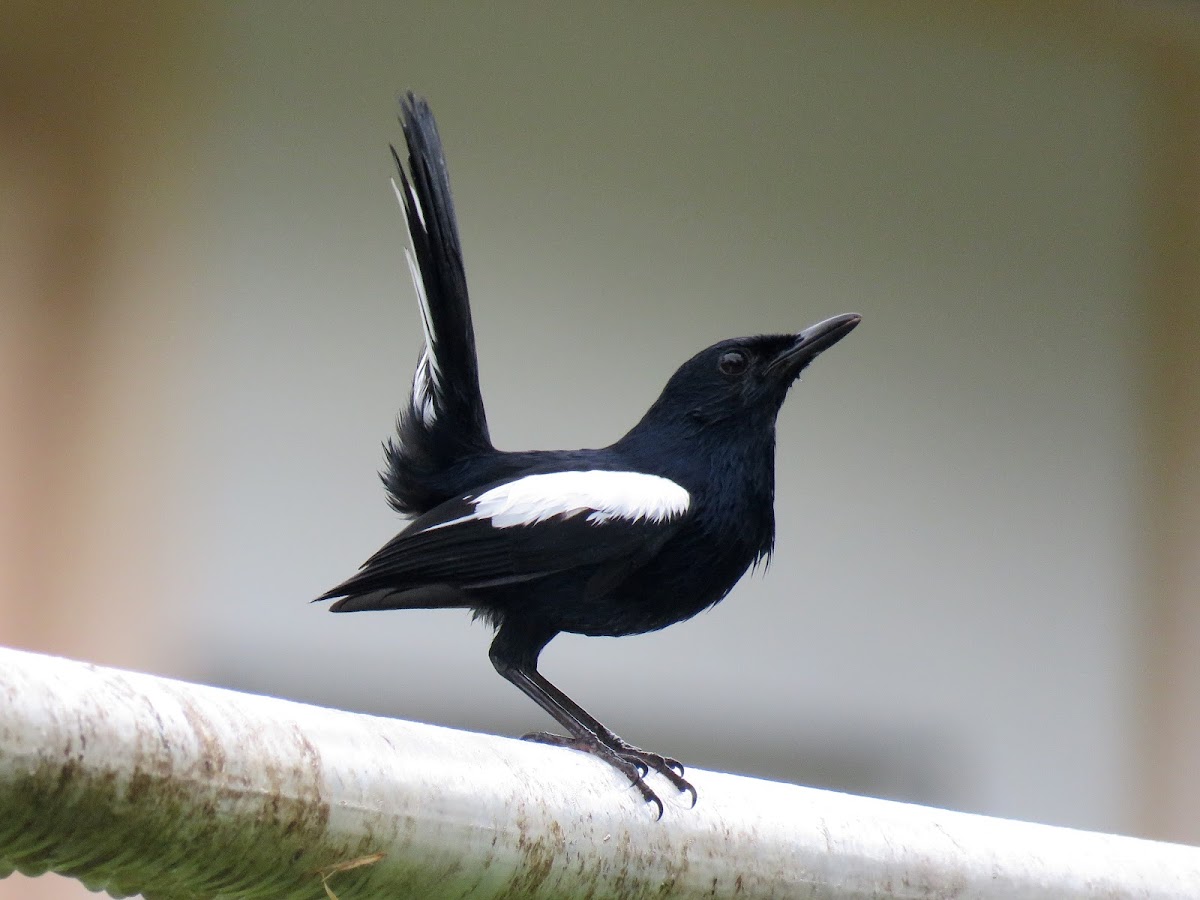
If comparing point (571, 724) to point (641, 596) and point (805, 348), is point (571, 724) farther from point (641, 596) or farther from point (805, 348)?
point (805, 348)

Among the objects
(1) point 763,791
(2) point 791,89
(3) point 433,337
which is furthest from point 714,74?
(1) point 763,791

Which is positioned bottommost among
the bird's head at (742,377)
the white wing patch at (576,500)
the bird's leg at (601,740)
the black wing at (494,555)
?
the bird's leg at (601,740)

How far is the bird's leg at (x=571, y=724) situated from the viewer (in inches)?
53.9

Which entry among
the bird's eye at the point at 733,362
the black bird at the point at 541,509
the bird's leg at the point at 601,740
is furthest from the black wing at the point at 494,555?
the bird's eye at the point at 733,362

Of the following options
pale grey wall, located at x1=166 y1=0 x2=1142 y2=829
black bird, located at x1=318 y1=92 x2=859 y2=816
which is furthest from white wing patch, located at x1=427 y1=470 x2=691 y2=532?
pale grey wall, located at x1=166 y1=0 x2=1142 y2=829

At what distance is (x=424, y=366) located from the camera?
5.99 feet

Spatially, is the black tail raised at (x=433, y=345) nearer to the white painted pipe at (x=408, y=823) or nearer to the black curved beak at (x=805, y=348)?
the black curved beak at (x=805, y=348)

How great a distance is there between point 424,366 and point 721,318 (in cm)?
138

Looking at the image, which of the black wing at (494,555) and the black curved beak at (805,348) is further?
the black curved beak at (805,348)

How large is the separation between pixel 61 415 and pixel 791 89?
1536mm

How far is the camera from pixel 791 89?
3.25m

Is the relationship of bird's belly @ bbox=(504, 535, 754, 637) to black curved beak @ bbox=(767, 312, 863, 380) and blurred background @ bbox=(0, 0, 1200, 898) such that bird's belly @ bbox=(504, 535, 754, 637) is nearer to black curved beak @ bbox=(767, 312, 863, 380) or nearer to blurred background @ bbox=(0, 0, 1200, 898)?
black curved beak @ bbox=(767, 312, 863, 380)

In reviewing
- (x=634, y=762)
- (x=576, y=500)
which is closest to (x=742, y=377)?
(x=576, y=500)

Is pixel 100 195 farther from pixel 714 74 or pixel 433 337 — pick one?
pixel 433 337
